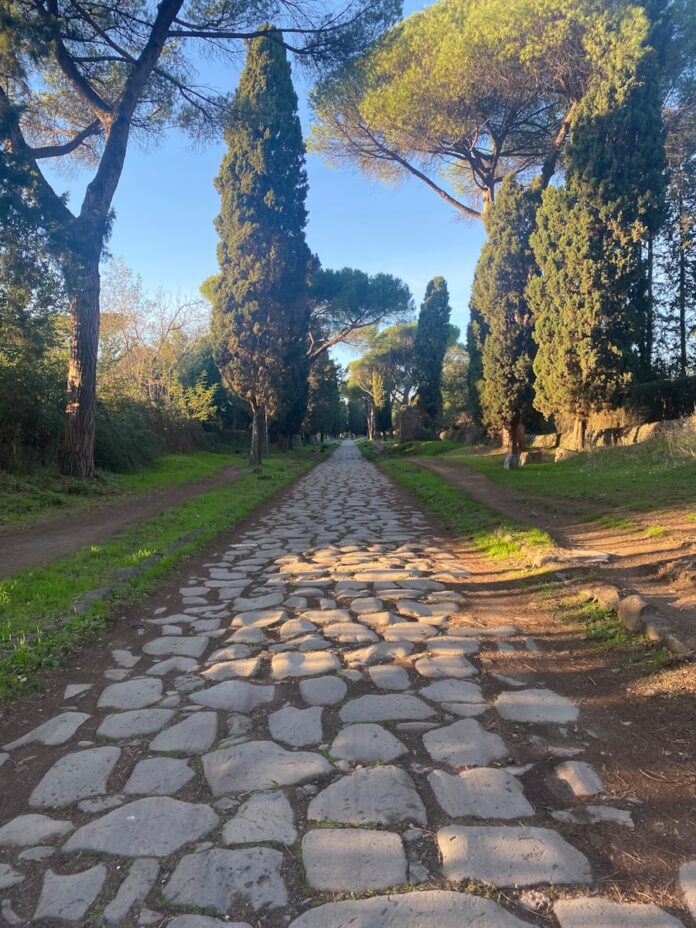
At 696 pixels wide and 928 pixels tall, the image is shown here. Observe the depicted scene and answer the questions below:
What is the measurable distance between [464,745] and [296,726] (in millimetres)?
825

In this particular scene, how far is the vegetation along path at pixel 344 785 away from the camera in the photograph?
5.60ft

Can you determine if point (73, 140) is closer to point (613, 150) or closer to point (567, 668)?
point (613, 150)

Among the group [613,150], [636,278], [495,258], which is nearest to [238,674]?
[636,278]

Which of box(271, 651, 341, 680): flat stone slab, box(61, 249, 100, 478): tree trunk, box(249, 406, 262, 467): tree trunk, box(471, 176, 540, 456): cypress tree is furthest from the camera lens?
box(249, 406, 262, 467): tree trunk

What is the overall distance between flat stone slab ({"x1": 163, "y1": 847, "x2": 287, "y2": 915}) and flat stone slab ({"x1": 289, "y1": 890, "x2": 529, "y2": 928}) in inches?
6.0

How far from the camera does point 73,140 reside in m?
14.2

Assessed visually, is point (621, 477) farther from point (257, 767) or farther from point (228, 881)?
point (228, 881)

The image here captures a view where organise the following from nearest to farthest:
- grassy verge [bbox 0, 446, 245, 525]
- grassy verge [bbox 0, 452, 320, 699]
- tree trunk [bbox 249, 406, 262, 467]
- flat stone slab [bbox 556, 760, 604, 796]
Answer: flat stone slab [bbox 556, 760, 604, 796] → grassy verge [bbox 0, 452, 320, 699] → grassy verge [bbox 0, 446, 245, 525] → tree trunk [bbox 249, 406, 262, 467]

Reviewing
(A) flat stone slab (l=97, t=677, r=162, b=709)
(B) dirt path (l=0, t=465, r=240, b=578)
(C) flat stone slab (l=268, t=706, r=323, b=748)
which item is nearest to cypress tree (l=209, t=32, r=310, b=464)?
(B) dirt path (l=0, t=465, r=240, b=578)

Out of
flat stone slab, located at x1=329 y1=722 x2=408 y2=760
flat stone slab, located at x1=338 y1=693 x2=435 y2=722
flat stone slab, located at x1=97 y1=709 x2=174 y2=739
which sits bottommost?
flat stone slab, located at x1=97 y1=709 x2=174 y2=739

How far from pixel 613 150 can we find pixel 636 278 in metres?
3.25

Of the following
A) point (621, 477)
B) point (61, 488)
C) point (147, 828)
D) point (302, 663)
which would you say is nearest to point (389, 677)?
point (302, 663)

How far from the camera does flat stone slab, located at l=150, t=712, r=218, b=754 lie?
102 inches

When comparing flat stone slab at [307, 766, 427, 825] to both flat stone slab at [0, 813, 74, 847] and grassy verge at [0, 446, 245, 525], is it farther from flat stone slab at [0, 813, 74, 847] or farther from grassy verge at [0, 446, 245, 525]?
grassy verge at [0, 446, 245, 525]
